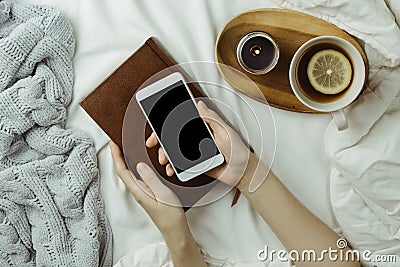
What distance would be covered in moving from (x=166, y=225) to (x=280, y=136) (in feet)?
0.90

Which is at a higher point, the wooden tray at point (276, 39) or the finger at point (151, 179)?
the wooden tray at point (276, 39)

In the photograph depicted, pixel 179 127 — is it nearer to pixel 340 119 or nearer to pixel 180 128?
pixel 180 128

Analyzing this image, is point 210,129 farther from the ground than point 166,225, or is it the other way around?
point 210,129

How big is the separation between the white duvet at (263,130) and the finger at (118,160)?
0.12 ft

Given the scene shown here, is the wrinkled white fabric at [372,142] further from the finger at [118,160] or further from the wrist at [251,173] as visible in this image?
the finger at [118,160]

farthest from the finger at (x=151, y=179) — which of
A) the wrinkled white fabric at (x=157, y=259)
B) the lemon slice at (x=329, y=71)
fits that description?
the lemon slice at (x=329, y=71)

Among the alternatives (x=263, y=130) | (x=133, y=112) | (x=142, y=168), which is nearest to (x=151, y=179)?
(x=142, y=168)

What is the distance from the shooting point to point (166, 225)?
1.00 m

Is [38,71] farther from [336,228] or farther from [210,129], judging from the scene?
[336,228]

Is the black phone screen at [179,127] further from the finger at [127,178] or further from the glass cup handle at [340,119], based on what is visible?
the glass cup handle at [340,119]

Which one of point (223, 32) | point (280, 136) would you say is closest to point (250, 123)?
point (280, 136)

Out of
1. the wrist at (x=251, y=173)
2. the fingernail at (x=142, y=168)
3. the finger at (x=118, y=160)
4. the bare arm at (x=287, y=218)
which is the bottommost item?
the bare arm at (x=287, y=218)

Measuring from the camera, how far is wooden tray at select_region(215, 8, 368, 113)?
103cm

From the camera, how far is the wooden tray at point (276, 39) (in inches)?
40.4
